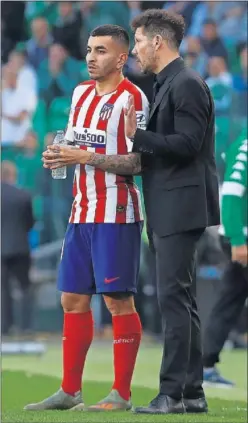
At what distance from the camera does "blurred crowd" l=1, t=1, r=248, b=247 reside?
16438mm

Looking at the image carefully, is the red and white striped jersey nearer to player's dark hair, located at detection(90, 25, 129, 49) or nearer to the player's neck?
the player's neck

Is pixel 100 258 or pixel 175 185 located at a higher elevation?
pixel 175 185

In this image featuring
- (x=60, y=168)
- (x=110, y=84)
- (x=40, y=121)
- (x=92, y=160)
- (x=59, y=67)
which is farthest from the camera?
(x=59, y=67)

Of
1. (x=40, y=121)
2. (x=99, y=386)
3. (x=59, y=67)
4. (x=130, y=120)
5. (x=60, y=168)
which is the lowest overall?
(x=99, y=386)

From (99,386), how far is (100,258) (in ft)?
8.79

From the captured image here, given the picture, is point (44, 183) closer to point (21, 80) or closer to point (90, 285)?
point (21, 80)

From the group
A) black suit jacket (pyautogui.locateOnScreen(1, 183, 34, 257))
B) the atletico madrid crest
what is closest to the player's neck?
the atletico madrid crest

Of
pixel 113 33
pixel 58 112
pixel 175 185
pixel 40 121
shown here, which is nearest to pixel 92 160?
pixel 175 185

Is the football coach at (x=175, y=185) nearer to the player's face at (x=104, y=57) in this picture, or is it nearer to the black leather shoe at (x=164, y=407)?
the black leather shoe at (x=164, y=407)

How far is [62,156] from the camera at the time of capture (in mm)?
6984

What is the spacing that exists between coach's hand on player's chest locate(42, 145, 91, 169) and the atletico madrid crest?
25 cm

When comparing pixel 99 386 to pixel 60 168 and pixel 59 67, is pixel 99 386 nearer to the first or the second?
pixel 60 168

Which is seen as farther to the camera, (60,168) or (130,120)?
(60,168)

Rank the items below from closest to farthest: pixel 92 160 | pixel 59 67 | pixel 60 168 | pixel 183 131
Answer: pixel 183 131, pixel 92 160, pixel 60 168, pixel 59 67
